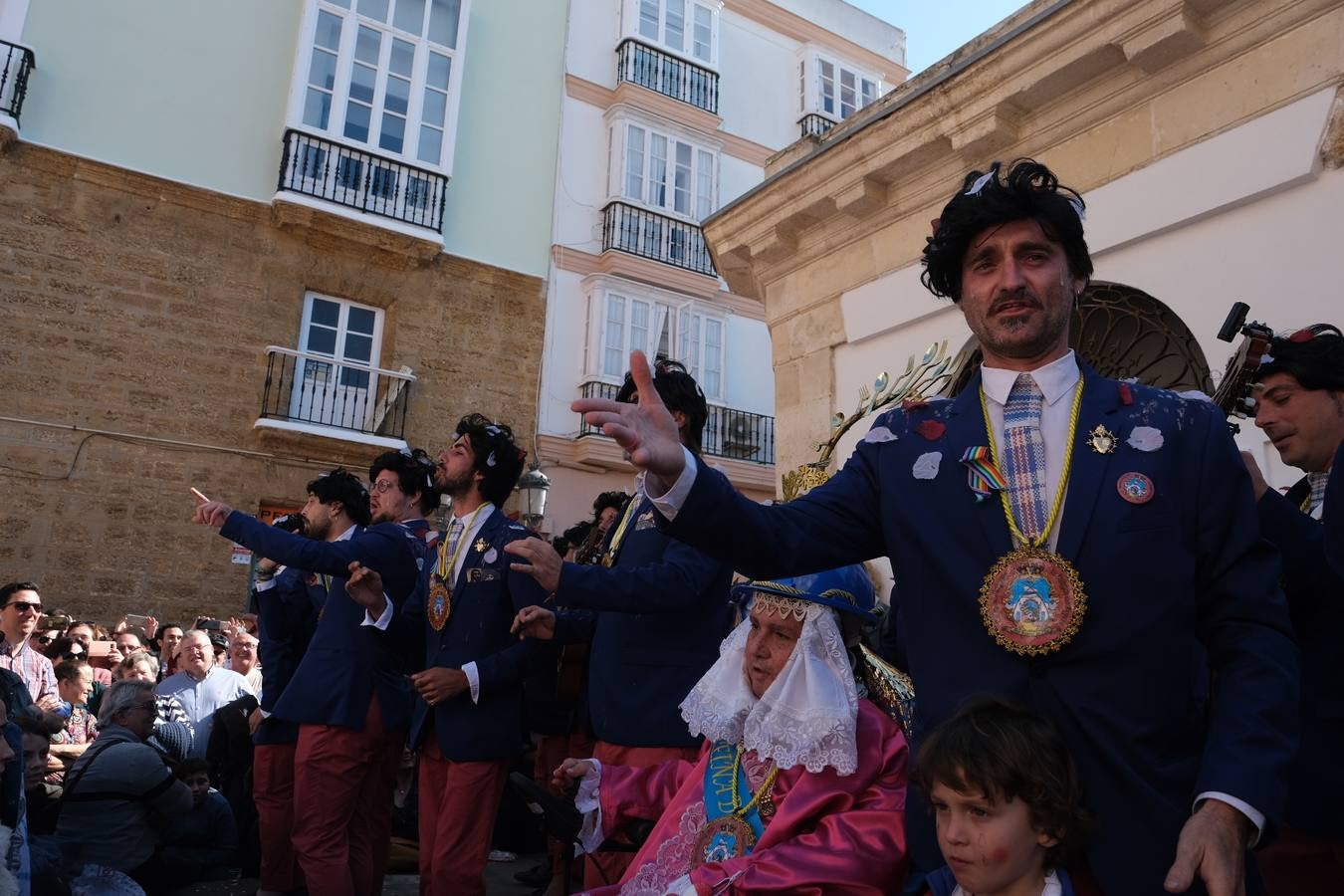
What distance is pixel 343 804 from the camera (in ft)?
13.8

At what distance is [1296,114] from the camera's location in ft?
14.8

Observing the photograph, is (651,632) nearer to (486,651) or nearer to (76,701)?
(486,651)

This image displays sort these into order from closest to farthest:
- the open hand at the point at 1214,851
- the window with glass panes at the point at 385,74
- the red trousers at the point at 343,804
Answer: the open hand at the point at 1214,851
the red trousers at the point at 343,804
the window with glass panes at the point at 385,74

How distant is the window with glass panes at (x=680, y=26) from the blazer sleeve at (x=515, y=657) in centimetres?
1581

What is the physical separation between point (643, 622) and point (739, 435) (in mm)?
14292

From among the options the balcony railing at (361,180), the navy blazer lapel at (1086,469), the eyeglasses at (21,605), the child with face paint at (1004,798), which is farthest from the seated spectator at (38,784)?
the balcony railing at (361,180)

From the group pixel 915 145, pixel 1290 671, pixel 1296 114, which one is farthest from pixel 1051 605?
pixel 915 145

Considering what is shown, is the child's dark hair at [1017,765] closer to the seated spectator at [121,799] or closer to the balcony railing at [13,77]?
the seated spectator at [121,799]

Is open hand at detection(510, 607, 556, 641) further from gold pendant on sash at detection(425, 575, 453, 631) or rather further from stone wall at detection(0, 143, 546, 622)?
stone wall at detection(0, 143, 546, 622)

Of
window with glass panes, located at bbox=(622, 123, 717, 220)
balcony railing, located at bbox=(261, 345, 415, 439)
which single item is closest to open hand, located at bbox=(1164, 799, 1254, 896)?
balcony railing, located at bbox=(261, 345, 415, 439)

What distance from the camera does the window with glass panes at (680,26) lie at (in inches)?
711

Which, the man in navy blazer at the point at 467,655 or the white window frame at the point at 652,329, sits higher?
the white window frame at the point at 652,329

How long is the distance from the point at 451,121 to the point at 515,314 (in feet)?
10.1

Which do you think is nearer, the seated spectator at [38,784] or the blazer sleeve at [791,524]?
the blazer sleeve at [791,524]
